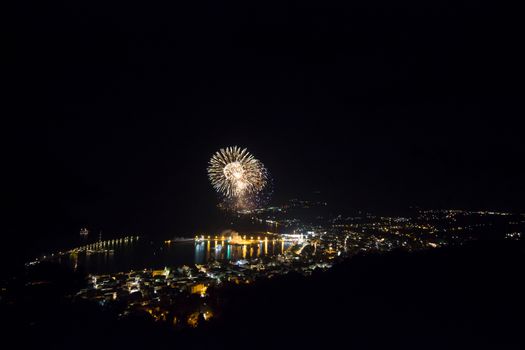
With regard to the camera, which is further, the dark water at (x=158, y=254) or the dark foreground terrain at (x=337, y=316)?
the dark water at (x=158, y=254)

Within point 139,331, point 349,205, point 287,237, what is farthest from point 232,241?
point 349,205

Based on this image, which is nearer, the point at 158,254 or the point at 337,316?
the point at 337,316

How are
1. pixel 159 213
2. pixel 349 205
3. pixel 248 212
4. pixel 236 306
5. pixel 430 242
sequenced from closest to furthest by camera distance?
1. pixel 236 306
2. pixel 430 242
3. pixel 159 213
4. pixel 248 212
5. pixel 349 205

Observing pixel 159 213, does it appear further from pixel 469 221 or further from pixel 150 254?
pixel 469 221

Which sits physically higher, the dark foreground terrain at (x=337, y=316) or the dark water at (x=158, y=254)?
the dark foreground terrain at (x=337, y=316)

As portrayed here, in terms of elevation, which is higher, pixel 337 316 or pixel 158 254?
pixel 337 316
